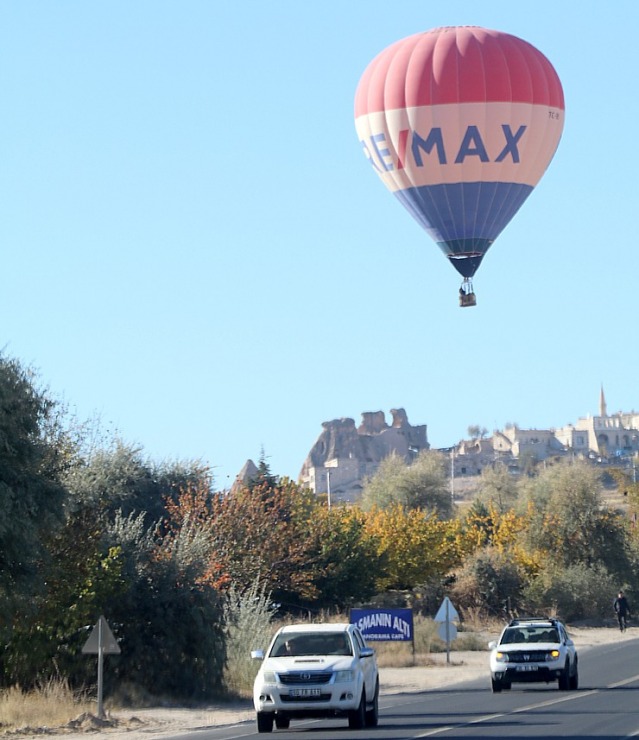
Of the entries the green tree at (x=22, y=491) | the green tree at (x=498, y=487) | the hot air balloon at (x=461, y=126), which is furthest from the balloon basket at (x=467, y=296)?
the green tree at (x=498, y=487)

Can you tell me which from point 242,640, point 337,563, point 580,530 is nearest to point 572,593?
point 580,530

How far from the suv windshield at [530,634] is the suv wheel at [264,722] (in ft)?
28.7

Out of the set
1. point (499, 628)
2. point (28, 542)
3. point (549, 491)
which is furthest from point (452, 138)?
point (549, 491)

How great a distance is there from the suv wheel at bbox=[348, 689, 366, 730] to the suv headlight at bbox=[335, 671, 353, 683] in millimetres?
468

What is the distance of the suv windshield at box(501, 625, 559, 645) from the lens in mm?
30453

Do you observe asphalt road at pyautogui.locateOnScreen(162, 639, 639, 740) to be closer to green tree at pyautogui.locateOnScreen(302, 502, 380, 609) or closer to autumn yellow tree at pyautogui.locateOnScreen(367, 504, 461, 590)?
green tree at pyautogui.locateOnScreen(302, 502, 380, 609)

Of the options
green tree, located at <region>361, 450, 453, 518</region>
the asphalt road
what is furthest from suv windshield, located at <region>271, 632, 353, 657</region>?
green tree, located at <region>361, 450, 453, 518</region>

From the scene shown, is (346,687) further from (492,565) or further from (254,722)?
(492,565)

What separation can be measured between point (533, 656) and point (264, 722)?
8.54 m

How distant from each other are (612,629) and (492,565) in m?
5.78

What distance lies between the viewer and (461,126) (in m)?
49.6

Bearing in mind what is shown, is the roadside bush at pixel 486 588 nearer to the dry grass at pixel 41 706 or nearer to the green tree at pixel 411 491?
the dry grass at pixel 41 706

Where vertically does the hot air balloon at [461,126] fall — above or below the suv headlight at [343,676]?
above

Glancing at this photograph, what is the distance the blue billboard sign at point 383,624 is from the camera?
3784 centimetres
